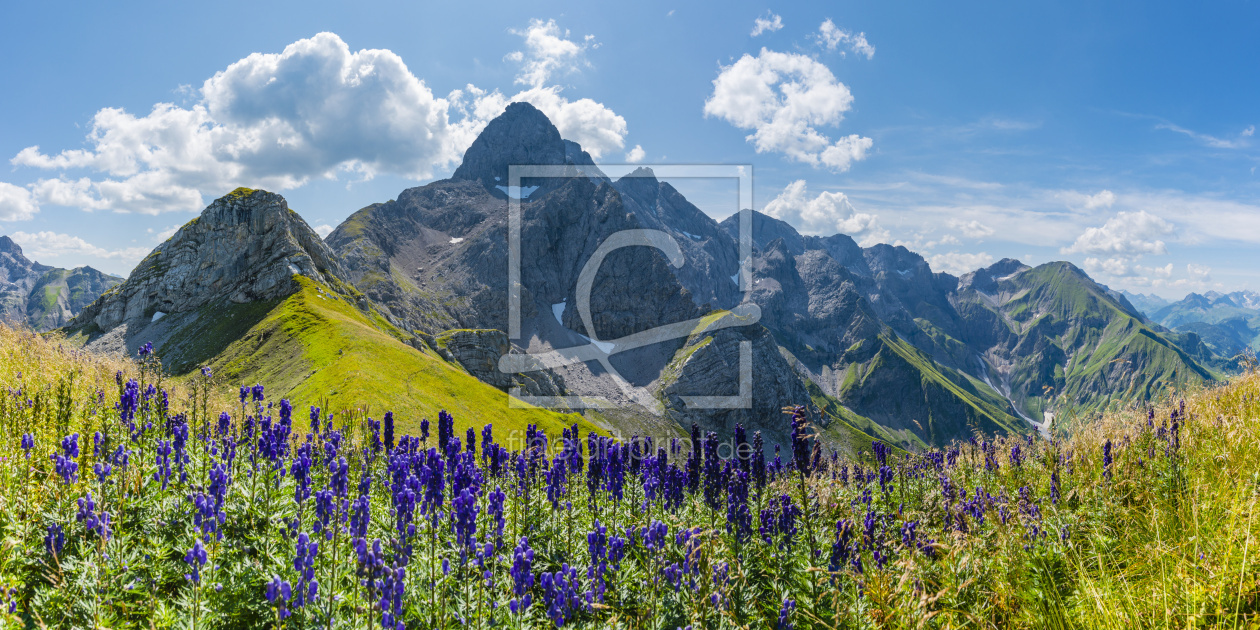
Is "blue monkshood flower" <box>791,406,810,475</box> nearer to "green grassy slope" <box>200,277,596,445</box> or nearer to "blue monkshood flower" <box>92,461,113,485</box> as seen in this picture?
"blue monkshood flower" <box>92,461,113,485</box>

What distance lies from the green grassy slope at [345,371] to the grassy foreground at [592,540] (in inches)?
1246

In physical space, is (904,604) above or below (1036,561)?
above

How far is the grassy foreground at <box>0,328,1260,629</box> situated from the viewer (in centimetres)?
481

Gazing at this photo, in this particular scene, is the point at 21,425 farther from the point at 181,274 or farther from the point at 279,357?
the point at 181,274

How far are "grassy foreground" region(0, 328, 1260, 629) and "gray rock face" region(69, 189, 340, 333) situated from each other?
3746 inches

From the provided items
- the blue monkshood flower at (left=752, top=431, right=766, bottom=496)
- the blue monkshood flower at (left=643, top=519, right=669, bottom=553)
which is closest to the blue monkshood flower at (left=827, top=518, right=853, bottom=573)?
the blue monkshood flower at (left=752, top=431, right=766, bottom=496)

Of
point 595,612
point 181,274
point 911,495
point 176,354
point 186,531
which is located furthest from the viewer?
point 181,274

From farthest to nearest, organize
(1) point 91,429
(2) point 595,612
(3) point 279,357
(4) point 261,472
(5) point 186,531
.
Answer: (3) point 279,357
(1) point 91,429
(4) point 261,472
(5) point 186,531
(2) point 595,612

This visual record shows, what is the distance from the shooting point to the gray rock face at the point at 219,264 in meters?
92.2

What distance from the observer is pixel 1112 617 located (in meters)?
4.71

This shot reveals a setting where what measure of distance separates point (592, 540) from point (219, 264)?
387 feet

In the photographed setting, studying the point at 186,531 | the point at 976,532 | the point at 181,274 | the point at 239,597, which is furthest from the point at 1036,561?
the point at 181,274

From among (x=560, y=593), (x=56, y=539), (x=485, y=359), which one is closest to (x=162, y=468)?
(x=56, y=539)

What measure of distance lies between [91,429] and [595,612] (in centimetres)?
1103
